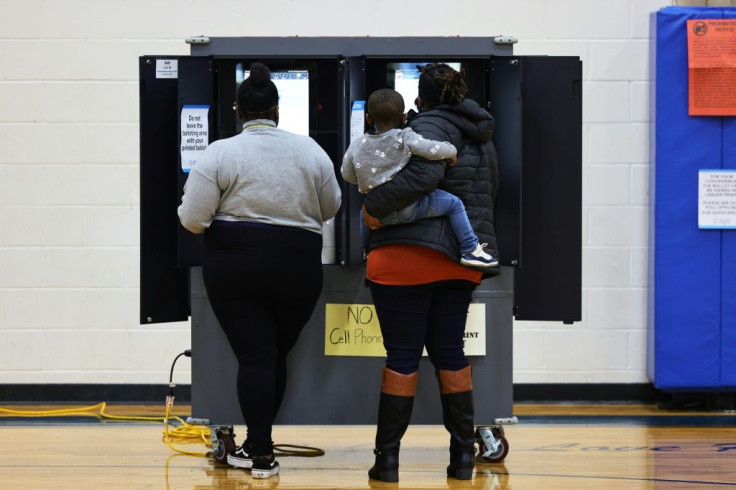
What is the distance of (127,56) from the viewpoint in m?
5.12

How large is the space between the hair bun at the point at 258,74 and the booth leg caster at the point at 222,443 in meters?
1.19

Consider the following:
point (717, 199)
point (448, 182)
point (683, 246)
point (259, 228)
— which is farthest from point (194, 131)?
point (717, 199)

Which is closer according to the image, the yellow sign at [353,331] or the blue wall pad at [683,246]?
the yellow sign at [353,331]

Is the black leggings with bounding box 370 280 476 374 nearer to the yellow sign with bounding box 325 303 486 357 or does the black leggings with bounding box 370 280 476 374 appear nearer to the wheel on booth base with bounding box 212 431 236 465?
the yellow sign with bounding box 325 303 486 357

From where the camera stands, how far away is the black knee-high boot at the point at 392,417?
3.43 meters

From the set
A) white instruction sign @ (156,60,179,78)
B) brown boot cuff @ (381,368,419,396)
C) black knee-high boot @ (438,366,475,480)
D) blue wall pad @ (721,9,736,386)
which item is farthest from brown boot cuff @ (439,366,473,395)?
blue wall pad @ (721,9,736,386)

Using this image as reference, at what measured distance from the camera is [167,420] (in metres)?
4.14

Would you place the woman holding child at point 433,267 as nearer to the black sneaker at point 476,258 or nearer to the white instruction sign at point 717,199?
the black sneaker at point 476,258

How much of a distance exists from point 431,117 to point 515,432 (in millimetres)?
1598

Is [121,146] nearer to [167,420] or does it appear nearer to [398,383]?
[167,420]

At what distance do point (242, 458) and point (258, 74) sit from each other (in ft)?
4.13

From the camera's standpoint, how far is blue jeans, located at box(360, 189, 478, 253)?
3367 mm

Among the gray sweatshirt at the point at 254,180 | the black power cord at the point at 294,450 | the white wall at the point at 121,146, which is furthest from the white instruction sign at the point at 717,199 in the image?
the gray sweatshirt at the point at 254,180

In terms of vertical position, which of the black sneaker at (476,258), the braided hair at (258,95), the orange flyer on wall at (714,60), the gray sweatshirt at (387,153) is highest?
the orange flyer on wall at (714,60)
